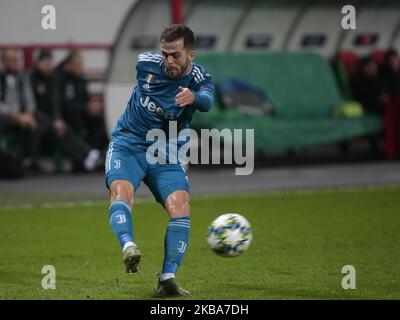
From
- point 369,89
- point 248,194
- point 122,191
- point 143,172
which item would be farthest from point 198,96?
point 369,89

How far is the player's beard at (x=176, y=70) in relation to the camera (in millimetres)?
7945

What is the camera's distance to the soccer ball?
26.2ft

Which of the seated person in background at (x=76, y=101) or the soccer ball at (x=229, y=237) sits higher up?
the seated person in background at (x=76, y=101)

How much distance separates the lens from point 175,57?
25.8ft

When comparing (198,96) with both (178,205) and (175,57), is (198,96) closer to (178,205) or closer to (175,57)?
(175,57)

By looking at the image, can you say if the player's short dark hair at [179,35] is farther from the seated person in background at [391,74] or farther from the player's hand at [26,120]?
the seated person in background at [391,74]

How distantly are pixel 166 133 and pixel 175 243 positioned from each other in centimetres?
94

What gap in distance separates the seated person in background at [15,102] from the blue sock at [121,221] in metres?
10.1

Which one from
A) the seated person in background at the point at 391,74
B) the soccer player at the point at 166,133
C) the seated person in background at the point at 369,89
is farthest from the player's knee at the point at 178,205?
the seated person in background at the point at 391,74

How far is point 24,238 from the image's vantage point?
1129 centimetres

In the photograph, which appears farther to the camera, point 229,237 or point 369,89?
point 369,89

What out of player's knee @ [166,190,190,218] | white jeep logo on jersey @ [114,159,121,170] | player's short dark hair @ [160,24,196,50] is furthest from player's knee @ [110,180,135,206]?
player's short dark hair @ [160,24,196,50]

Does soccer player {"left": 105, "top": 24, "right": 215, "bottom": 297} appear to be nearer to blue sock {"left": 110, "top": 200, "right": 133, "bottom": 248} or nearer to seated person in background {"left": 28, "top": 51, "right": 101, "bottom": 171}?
blue sock {"left": 110, "top": 200, "right": 133, "bottom": 248}
